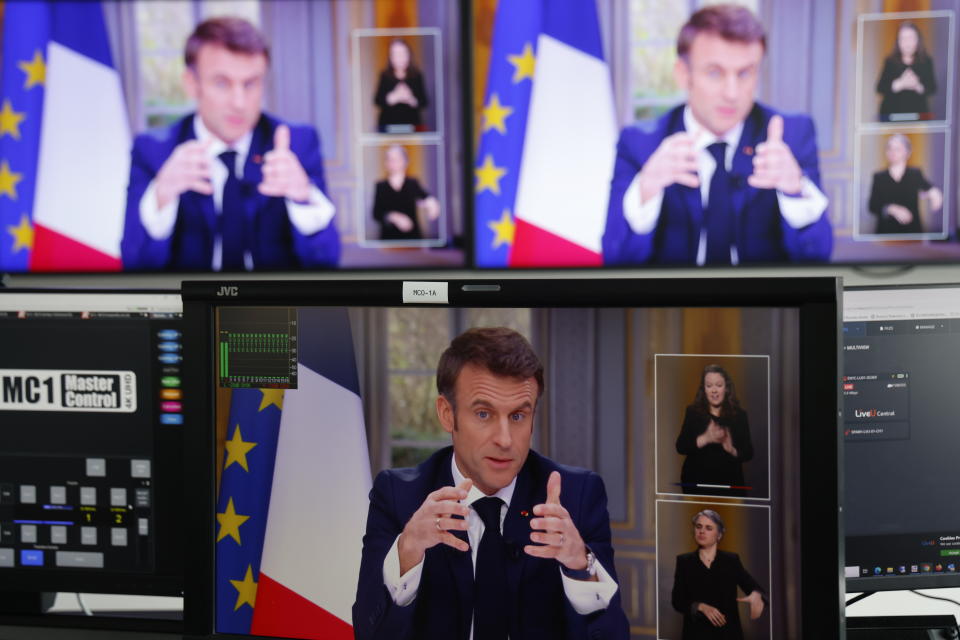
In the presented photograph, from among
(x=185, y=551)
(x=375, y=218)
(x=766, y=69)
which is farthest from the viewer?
(x=375, y=218)

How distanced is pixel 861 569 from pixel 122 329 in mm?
863

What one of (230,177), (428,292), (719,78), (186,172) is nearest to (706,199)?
(719,78)

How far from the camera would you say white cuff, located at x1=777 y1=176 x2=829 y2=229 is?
2115mm

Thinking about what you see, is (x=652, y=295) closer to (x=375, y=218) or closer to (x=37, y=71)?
(x=375, y=218)

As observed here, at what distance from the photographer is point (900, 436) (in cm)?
99

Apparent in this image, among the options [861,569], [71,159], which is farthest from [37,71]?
[861,569]

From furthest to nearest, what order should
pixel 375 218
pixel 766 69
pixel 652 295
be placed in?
pixel 375 218 → pixel 766 69 → pixel 652 295

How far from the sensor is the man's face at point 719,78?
2.12 m

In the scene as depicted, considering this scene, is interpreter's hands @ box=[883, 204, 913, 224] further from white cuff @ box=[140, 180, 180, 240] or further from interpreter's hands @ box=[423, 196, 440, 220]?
white cuff @ box=[140, 180, 180, 240]

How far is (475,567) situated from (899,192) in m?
1.73

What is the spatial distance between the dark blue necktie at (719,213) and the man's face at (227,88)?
3.82ft

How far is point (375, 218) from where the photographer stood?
7.43 ft

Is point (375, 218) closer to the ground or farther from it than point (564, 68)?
closer to the ground

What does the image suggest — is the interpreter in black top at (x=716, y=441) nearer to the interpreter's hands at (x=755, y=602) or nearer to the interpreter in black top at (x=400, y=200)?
the interpreter's hands at (x=755, y=602)
